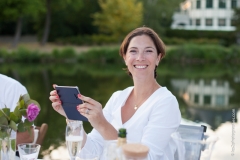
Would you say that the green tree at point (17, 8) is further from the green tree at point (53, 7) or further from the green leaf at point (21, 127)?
the green leaf at point (21, 127)

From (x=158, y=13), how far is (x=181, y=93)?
2296 centimetres

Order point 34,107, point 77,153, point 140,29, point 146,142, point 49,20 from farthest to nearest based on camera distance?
point 49,20 < point 140,29 < point 146,142 < point 77,153 < point 34,107

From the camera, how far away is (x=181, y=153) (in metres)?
1.69

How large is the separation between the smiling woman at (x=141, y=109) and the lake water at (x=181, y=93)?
1837 mm

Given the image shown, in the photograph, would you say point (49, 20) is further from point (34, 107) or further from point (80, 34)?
point (34, 107)

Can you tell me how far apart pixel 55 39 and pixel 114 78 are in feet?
56.5

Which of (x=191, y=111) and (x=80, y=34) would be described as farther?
(x=80, y=34)

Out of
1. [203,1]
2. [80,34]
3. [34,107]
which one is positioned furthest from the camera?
[203,1]

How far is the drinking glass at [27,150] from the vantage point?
175cm

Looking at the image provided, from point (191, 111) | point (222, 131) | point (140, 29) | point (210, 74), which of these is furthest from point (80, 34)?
point (140, 29)

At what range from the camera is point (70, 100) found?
1.91 meters

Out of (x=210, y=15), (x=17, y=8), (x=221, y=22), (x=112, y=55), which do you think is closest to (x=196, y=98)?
→ (x=112, y=55)

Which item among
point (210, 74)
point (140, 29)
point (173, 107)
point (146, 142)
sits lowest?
point (210, 74)

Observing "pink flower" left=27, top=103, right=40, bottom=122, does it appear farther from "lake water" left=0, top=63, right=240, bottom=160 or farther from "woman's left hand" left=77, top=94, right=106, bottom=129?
"lake water" left=0, top=63, right=240, bottom=160
